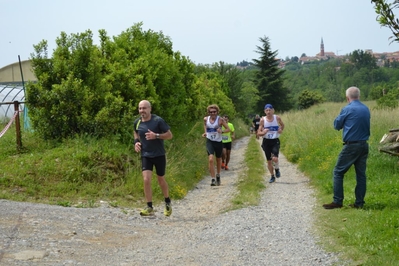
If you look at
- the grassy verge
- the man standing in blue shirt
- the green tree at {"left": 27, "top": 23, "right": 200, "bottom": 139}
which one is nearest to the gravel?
the grassy verge

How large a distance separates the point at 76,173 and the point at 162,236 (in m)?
3.98

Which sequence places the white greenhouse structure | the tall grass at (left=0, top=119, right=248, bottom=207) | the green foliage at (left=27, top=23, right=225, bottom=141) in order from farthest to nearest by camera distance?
the white greenhouse structure → the green foliage at (left=27, top=23, right=225, bottom=141) → the tall grass at (left=0, top=119, right=248, bottom=207)

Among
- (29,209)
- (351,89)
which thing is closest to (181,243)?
(29,209)

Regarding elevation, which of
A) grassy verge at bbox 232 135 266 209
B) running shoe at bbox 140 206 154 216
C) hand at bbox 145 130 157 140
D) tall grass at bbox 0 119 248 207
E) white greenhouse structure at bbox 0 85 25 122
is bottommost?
grassy verge at bbox 232 135 266 209

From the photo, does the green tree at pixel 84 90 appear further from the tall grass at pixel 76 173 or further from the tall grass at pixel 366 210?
the tall grass at pixel 366 210

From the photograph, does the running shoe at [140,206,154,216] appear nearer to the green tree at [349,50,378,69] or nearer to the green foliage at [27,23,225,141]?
the green foliage at [27,23,225,141]

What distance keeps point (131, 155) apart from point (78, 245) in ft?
20.0

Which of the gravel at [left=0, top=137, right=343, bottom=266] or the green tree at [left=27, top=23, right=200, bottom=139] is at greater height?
the green tree at [left=27, top=23, right=200, bottom=139]

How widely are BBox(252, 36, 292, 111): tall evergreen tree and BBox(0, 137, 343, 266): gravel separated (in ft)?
196

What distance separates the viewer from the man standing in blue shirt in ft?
28.6

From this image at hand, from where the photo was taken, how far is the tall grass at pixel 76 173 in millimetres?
10352

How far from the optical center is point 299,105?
8362cm

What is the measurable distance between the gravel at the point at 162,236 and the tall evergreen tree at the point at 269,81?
5980 centimetres

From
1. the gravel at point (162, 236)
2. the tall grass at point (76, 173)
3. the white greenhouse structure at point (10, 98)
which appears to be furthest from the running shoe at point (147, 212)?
the white greenhouse structure at point (10, 98)
